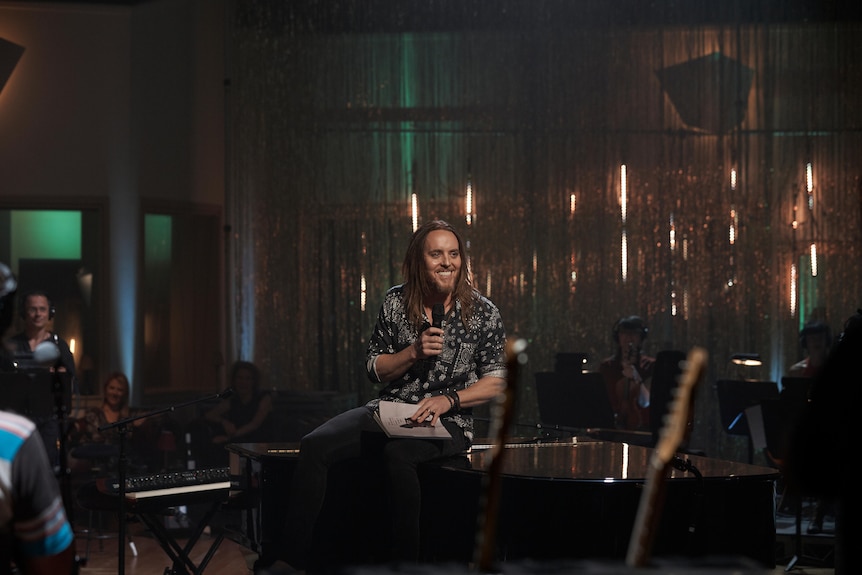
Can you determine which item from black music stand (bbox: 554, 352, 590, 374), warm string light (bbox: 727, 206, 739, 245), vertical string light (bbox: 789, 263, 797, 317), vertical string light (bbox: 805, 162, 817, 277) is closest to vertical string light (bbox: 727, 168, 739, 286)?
warm string light (bbox: 727, 206, 739, 245)

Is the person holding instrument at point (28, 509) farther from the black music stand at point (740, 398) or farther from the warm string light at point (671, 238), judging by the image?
the warm string light at point (671, 238)

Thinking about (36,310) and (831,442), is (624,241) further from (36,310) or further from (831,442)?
(831,442)

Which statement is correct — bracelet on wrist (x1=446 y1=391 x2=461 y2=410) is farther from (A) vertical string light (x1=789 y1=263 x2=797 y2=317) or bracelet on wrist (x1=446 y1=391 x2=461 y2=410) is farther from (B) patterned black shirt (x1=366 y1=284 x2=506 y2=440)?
(A) vertical string light (x1=789 y1=263 x2=797 y2=317)

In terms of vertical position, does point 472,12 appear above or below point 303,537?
above

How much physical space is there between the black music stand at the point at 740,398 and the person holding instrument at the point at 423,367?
12.0ft

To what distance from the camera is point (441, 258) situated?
13.1ft

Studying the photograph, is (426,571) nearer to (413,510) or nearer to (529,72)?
(413,510)

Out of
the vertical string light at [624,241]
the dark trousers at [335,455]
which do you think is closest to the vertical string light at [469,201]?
the vertical string light at [624,241]

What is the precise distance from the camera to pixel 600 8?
10.3 metres

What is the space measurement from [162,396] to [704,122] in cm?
517

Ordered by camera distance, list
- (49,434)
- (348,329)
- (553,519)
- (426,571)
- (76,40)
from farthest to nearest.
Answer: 1. (348,329)
2. (76,40)
3. (49,434)
4. (553,519)
5. (426,571)

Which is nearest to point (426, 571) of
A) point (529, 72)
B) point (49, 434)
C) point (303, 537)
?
point (303, 537)

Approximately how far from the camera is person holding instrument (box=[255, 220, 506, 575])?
13.0 feet

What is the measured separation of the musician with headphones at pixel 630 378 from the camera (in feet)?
25.6
